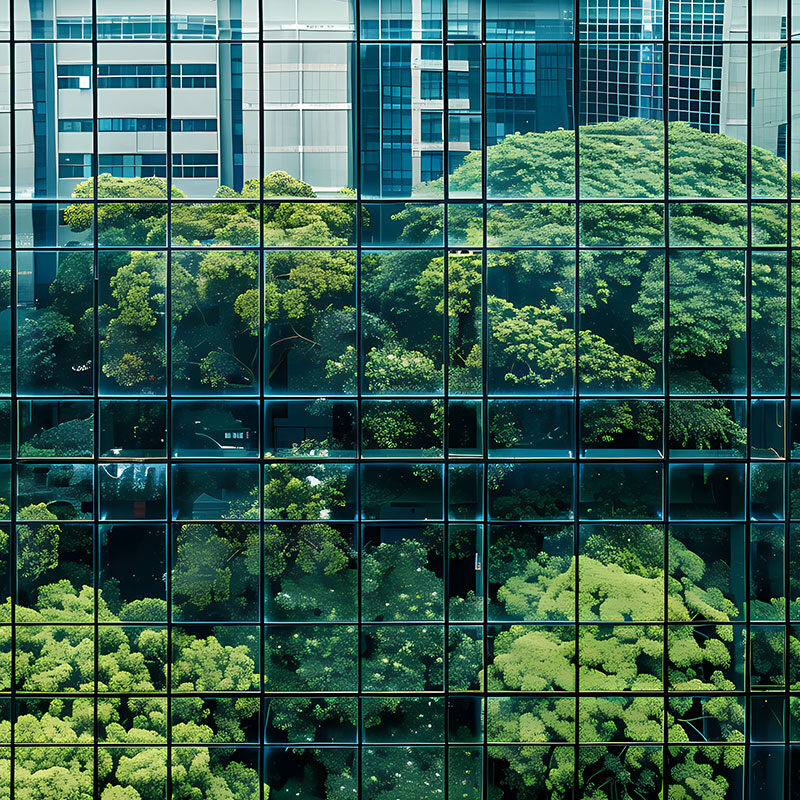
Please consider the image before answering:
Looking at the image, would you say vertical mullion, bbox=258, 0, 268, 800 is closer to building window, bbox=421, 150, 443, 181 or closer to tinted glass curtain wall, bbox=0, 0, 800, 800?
tinted glass curtain wall, bbox=0, 0, 800, 800

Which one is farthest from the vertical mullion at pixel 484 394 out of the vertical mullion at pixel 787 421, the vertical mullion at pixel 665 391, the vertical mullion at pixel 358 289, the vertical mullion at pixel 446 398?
the vertical mullion at pixel 787 421

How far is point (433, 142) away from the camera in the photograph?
463 inches

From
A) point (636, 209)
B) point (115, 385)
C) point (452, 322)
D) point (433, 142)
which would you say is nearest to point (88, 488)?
point (115, 385)

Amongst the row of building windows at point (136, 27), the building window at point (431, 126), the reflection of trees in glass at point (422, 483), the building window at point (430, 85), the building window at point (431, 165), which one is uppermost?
the row of building windows at point (136, 27)

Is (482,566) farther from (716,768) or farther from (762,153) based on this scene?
(762,153)

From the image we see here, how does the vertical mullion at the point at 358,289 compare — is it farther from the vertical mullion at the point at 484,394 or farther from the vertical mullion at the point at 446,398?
the vertical mullion at the point at 484,394

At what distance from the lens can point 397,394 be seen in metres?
11.8

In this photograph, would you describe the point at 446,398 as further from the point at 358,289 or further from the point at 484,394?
the point at 358,289

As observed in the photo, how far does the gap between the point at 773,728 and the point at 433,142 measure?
28.2 ft

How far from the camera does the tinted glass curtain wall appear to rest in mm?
11773

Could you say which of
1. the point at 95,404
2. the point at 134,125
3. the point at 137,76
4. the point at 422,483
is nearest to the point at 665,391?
the point at 422,483

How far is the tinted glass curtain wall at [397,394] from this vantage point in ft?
38.6

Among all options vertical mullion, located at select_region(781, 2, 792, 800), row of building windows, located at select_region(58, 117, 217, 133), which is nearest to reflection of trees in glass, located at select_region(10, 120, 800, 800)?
vertical mullion, located at select_region(781, 2, 792, 800)

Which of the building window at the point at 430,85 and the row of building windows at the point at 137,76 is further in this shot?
the row of building windows at the point at 137,76
